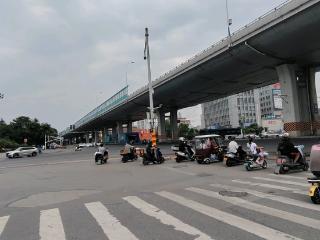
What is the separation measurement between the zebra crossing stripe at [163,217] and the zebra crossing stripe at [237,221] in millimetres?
728

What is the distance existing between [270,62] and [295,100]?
4.66 m

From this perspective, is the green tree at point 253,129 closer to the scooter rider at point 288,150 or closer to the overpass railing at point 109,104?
the overpass railing at point 109,104

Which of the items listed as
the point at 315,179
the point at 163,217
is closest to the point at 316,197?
the point at 315,179

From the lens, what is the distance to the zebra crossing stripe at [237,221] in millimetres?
6602

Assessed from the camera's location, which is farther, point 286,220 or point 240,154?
point 240,154

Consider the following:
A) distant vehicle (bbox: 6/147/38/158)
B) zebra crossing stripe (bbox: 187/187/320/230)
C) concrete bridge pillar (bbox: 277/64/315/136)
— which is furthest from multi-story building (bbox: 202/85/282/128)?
zebra crossing stripe (bbox: 187/187/320/230)

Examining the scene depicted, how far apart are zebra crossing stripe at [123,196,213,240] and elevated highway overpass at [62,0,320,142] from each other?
75.1 feet

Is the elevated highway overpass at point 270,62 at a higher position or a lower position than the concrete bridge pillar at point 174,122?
higher

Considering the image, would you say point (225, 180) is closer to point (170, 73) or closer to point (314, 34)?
point (314, 34)

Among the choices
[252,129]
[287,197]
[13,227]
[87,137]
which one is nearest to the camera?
[13,227]

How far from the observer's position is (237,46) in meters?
39.0

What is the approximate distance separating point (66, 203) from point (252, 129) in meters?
109

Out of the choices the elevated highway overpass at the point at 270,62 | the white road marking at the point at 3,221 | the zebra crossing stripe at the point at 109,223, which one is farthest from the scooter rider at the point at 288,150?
the elevated highway overpass at the point at 270,62

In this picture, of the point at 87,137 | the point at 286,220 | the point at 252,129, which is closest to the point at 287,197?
the point at 286,220
